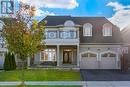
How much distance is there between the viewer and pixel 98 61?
43.4 m

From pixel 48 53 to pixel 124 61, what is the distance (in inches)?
399

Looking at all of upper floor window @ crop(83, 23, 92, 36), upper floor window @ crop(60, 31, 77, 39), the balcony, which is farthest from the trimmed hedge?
upper floor window @ crop(83, 23, 92, 36)

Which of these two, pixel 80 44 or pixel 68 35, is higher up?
pixel 68 35

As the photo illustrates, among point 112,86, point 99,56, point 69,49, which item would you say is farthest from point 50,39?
point 112,86

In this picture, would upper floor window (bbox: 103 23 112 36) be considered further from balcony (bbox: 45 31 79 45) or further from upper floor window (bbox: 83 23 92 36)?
balcony (bbox: 45 31 79 45)

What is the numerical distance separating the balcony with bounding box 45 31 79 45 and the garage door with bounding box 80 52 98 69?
103 inches

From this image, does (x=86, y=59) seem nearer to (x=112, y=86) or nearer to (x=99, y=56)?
(x=99, y=56)

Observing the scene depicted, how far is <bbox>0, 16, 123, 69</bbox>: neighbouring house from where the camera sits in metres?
42.7

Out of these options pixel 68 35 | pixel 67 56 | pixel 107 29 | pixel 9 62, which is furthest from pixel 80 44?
pixel 9 62

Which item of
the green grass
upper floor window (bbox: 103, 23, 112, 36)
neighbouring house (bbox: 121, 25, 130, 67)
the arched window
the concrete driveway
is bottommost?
the concrete driveway

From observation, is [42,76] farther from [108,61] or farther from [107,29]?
[107,29]

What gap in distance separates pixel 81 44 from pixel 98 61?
3175 mm

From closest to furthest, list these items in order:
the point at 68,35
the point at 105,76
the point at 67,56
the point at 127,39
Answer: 1. the point at 105,76
2. the point at 68,35
3. the point at 127,39
4. the point at 67,56

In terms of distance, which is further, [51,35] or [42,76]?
[51,35]
